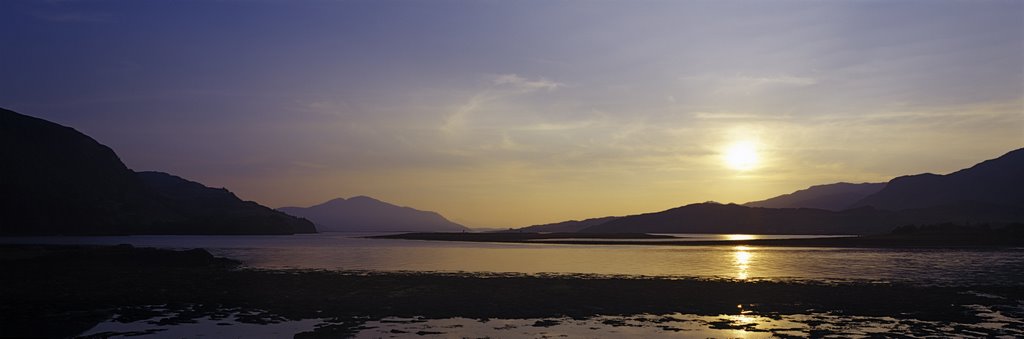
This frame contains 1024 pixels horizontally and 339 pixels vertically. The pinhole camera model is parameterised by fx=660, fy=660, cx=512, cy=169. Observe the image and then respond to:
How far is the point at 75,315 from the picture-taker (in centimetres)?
3016

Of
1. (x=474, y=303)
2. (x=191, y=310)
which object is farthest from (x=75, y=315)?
(x=474, y=303)

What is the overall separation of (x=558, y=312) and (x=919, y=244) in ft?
329

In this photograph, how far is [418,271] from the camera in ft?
184

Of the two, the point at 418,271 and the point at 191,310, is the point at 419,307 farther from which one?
the point at 418,271

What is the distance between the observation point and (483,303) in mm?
35281

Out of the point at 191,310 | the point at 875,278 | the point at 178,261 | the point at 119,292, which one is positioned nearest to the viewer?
the point at 191,310

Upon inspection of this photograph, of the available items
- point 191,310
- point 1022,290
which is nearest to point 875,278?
point 1022,290

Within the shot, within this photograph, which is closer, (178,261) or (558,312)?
(558,312)

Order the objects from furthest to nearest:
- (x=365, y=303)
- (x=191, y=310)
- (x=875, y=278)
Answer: (x=875, y=278), (x=365, y=303), (x=191, y=310)

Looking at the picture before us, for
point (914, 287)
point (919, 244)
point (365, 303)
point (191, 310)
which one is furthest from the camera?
point (919, 244)

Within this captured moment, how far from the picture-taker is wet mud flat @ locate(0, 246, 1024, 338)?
2814 cm

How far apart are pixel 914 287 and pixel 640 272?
1997 centimetres

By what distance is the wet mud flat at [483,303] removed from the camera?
1108 inches

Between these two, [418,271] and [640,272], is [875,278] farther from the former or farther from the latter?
[418,271]
